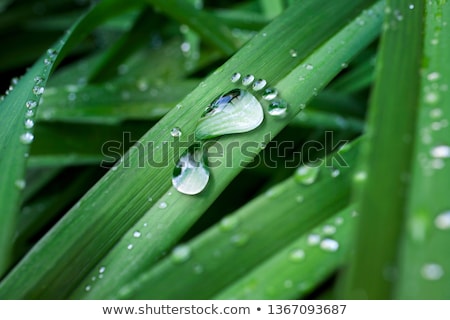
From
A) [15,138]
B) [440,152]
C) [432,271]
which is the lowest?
[432,271]

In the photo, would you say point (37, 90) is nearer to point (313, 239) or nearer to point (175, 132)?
point (175, 132)

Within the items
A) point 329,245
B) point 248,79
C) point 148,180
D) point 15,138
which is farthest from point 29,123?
point 329,245

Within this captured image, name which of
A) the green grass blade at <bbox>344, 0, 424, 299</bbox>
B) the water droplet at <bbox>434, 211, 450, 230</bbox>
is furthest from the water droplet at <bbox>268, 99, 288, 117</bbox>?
the water droplet at <bbox>434, 211, 450, 230</bbox>

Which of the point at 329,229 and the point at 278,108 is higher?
the point at 278,108

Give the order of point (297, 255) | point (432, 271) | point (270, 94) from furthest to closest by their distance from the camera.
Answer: point (270, 94) < point (297, 255) < point (432, 271)

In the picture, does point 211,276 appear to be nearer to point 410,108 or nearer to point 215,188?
point 215,188

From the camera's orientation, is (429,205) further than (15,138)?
No

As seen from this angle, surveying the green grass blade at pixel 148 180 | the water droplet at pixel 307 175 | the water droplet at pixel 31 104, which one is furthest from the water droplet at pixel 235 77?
the water droplet at pixel 31 104

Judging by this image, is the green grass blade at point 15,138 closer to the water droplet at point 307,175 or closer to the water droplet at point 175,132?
the water droplet at point 175,132
